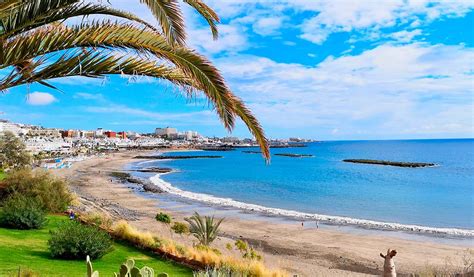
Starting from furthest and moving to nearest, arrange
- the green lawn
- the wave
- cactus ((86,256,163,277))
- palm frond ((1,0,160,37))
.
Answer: the wave
the green lawn
palm frond ((1,0,160,37))
cactus ((86,256,163,277))

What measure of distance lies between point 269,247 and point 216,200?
18127 mm

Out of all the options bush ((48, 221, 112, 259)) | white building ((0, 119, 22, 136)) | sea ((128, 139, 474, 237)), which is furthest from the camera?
white building ((0, 119, 22, 136))

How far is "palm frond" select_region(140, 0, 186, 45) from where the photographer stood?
4.75 meters

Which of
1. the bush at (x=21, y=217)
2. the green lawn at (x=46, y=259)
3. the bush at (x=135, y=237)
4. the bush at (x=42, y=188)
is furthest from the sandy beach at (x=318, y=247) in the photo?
the bush at (x=21, y=217)

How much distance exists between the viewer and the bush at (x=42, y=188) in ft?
56.5

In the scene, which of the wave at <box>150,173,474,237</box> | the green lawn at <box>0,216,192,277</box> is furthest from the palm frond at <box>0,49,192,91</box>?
the wave at <box>150,173,474,237</box>

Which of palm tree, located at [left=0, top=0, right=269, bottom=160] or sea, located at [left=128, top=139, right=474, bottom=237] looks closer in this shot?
palm tree, located at [left=0, top=0, right=269, bottom=160]

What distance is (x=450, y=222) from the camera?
2911 centimetres

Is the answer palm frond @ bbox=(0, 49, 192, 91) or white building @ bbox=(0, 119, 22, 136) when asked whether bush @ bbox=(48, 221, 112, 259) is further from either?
white building @ bbox=(0, 119, 22, 136)

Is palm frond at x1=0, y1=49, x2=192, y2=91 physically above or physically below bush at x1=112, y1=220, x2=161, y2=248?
above

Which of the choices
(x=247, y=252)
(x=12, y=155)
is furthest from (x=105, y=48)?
(x=12, y=155)

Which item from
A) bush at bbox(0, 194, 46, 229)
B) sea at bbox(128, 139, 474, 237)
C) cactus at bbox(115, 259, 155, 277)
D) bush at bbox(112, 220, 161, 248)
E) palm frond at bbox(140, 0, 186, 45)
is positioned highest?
palm frond at bbox(140, 0, 186, 45)

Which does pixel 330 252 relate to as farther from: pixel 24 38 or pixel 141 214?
pixel 24 38

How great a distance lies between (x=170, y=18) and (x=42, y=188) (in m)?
14.9
